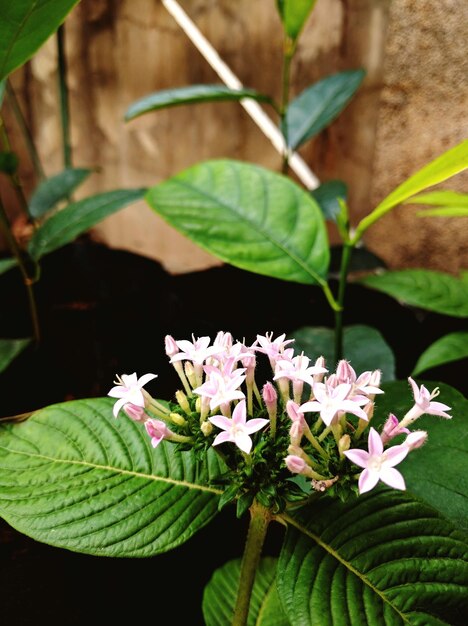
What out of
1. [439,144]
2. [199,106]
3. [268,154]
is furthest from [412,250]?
[199,106]

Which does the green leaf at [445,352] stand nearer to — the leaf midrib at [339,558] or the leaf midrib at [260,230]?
the leaf midrib at [260,230]

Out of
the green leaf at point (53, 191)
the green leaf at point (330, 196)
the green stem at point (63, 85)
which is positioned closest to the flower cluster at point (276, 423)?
the green leaf at point (330, 196)

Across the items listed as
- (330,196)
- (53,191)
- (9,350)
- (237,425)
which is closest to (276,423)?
(237,425)

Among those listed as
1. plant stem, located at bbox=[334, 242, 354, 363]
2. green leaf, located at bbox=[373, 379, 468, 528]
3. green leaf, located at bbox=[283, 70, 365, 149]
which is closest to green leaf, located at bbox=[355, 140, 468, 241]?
plant stem, located at bbox=[334, 242, 354, 363]

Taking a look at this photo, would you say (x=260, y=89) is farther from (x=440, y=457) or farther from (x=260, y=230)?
(x=440, y=457)

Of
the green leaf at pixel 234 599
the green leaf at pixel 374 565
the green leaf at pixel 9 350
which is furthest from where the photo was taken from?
the green leaf at pixel 9 350

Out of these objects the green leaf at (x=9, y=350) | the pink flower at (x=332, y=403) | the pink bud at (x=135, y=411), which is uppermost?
the pink flower at (x=332, y=403)
